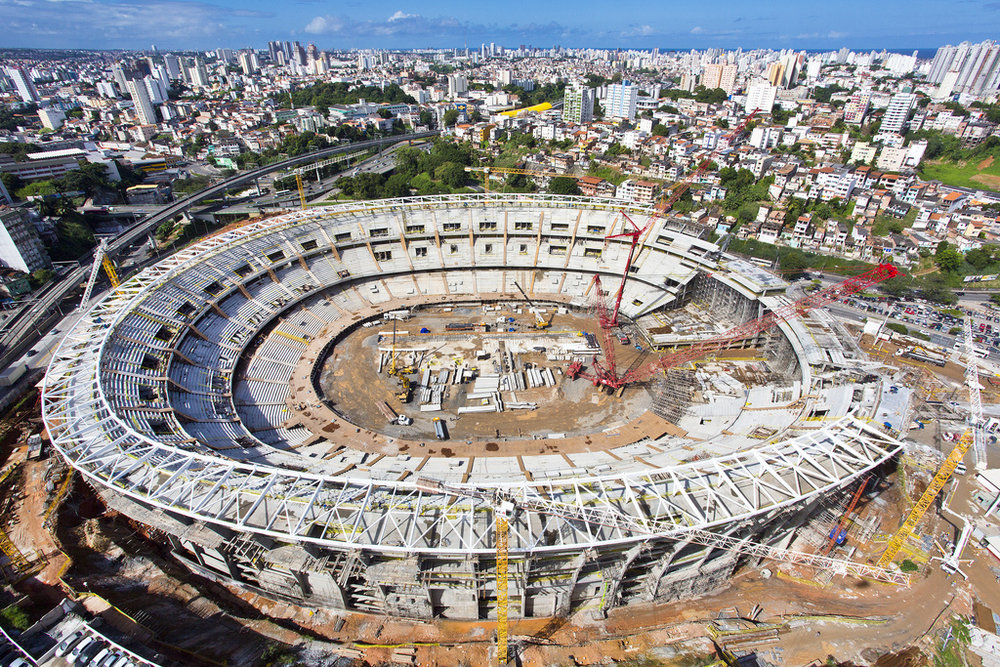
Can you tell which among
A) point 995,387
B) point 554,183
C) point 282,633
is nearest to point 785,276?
point 995,387

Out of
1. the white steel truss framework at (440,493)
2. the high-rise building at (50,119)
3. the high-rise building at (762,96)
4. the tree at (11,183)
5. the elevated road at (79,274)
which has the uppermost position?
the high-rise building at (762,96)

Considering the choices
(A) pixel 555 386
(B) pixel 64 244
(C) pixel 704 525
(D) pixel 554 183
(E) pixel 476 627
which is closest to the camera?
(C) pixel 704 525

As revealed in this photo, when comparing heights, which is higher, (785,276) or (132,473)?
(132,473)

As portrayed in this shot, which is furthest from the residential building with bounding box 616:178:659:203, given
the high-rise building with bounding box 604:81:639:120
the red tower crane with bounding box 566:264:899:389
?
the high-rise building with bounding box 604:81:639:120

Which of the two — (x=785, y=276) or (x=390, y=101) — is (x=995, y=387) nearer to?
(x=785, y=276)

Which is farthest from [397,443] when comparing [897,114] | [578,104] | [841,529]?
[897,114]

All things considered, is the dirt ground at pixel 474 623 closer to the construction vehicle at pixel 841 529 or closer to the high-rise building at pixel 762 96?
the construction vehicle at pixel 841 529

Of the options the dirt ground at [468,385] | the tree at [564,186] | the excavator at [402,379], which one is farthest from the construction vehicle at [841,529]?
the tree at [564,186]
